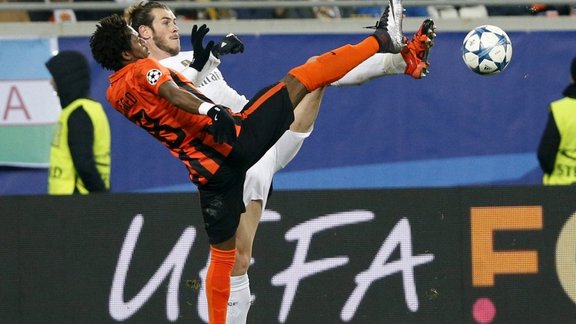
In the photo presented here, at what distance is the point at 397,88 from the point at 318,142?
79cm

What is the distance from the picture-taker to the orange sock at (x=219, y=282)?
786 centimetres

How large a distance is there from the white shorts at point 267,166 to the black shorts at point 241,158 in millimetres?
485

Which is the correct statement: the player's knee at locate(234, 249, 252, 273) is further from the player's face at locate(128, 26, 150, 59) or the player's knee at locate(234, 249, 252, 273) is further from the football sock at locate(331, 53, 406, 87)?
the player's face at locate(128, 26, 150, 59)

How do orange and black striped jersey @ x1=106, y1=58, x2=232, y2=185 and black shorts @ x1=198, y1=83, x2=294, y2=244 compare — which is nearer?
orange and black striped jersey @ x1=106, y1=58, x2=232, y2=185

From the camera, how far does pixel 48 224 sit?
29.5 ft

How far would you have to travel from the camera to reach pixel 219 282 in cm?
788

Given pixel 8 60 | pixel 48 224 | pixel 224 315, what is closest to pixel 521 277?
pixel 224 315

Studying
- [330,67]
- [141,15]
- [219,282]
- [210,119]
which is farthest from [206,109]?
[141,15]

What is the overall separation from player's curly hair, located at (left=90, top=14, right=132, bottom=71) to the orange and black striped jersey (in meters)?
0.08

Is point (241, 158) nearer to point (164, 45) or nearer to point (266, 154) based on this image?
point (266, 154)

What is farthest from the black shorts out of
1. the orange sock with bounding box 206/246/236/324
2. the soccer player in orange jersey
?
the orange sock with bounding box 206/246/236/324

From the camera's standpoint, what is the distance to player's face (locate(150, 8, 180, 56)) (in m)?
8.52

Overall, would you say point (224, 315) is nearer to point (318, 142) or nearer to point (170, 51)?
point (170, 51)

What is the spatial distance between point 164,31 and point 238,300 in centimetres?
174
